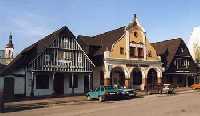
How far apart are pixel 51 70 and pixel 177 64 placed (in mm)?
24297

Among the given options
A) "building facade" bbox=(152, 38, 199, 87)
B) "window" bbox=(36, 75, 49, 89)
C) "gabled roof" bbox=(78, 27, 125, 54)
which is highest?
"gabled roof" bbox=(78, 27, 125, 54)

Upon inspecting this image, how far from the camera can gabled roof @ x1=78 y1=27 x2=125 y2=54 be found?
147ft

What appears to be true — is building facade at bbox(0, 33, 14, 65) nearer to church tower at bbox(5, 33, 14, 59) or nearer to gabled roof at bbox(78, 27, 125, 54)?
church tower at bbox(5, 33, 14, 59)

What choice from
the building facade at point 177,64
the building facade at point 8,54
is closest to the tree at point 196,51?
the building facade at point 177,64

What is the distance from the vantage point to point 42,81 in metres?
38.6

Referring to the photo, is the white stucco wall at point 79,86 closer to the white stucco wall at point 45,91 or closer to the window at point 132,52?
the white stucco wall at point 45,91

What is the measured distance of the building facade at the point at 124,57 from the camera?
1713 inches

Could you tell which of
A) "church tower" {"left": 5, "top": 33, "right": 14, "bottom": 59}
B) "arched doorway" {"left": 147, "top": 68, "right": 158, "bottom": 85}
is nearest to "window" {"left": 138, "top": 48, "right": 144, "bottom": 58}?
"arched doorway" {"left": 147, "top": 68, "right": 158, "bottom": 85}

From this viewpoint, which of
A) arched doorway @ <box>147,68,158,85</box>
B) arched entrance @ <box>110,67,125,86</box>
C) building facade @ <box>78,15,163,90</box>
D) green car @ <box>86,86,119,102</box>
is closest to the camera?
green car @ <box>86,86,119,102</box>

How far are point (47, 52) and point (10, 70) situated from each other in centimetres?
462

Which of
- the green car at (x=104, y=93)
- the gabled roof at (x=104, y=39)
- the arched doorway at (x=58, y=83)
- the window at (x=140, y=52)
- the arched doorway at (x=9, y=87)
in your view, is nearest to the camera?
the green car at (x=104, y=93)

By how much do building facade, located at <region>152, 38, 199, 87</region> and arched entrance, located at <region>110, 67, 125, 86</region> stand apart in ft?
30.1

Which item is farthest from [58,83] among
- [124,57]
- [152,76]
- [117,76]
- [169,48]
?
[169,48]

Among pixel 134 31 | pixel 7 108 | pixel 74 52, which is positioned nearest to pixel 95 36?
pixel 134 31
